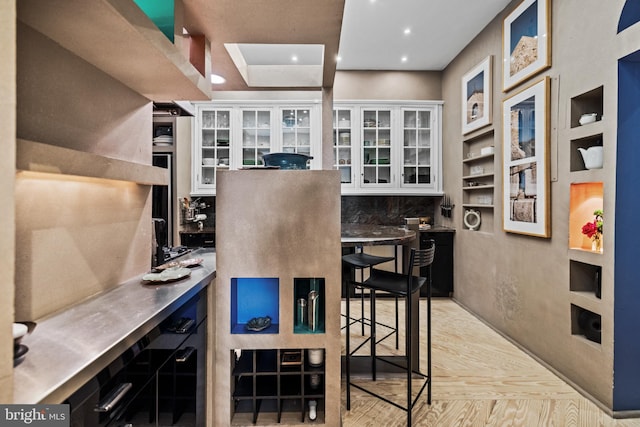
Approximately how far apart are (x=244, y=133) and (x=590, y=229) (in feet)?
13.2

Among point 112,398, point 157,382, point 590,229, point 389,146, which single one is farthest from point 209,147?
point 590,229

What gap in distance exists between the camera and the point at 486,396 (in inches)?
85.9

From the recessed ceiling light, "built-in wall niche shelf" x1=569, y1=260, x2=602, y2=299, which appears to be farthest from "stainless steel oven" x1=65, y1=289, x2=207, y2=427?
"built-in wall niche shelf" x1=569, y1=260, x2=602, y2=299

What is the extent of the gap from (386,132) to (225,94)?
2406 mm

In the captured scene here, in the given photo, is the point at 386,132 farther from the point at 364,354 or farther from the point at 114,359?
the point at 114,359

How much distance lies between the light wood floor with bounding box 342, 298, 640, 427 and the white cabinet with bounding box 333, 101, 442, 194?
2.30 metres

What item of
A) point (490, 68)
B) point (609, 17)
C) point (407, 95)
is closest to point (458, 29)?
point (490, 68)

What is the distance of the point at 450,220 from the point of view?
4.44m

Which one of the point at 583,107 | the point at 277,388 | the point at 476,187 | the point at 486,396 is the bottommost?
the point at 486,396

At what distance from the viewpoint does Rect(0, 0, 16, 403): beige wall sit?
0.58m

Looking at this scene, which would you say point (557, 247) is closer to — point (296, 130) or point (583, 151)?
point (583, 151)

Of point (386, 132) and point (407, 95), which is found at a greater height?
point (407, 95)

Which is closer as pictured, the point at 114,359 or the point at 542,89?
the point at 114,359

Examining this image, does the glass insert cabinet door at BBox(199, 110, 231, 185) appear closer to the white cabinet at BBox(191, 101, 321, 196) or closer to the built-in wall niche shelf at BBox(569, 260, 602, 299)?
the white cabinet at BBox(191, 101, 321, 196)
